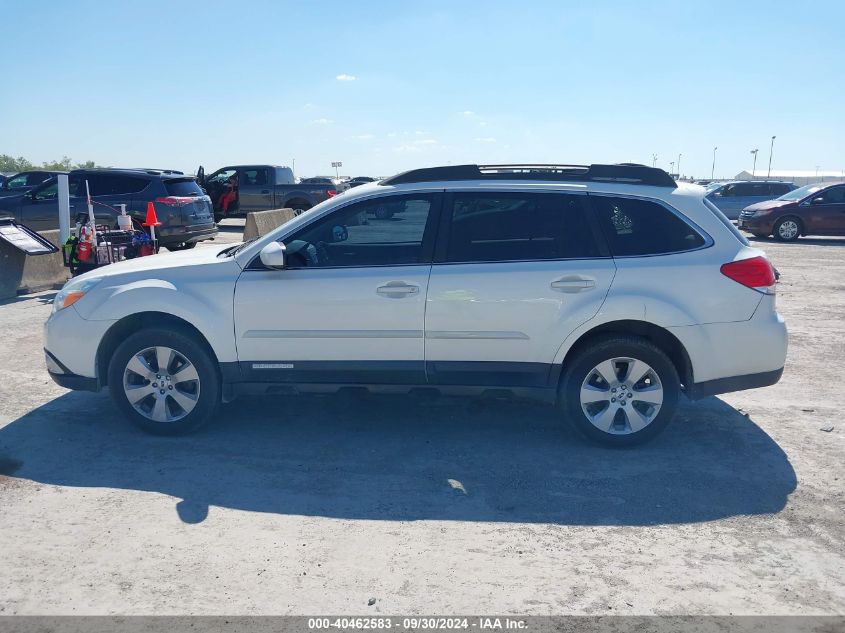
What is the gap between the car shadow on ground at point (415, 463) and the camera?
430 cm

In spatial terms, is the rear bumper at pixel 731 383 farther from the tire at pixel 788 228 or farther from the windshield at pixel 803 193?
the windshield at pixel 803 193

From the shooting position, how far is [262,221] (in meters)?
16.2

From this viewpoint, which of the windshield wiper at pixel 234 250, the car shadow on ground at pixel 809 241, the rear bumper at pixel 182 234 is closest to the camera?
the windshield wiper at pixel 234 250

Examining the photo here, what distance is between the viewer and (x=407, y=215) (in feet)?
16.9

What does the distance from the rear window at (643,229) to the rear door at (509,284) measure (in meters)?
0.12

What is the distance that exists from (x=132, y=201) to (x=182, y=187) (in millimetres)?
1048

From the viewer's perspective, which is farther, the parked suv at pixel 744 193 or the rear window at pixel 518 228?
the parked suv at pixel 744 193

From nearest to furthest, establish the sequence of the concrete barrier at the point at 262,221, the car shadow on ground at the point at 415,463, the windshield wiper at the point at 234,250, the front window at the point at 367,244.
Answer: the car shadow on ground at the point at 415,463, the front window at the point at 367,244, the windshield wiper at the point at 234,250, the concrete barrier at the point at 262,221

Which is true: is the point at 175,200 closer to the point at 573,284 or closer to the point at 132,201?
the point at 132,201

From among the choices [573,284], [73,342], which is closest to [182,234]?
[73,342]

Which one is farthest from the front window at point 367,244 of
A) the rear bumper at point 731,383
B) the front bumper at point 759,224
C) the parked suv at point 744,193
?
the parked suv at point 744,193

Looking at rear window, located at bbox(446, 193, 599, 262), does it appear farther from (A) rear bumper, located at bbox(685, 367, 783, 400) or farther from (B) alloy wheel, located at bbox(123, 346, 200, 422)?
(B) alloy wheel, located at bbox(123, 346, 200, 422)

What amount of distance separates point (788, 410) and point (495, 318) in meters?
2.82

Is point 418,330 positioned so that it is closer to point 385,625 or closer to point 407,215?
point 407,215
